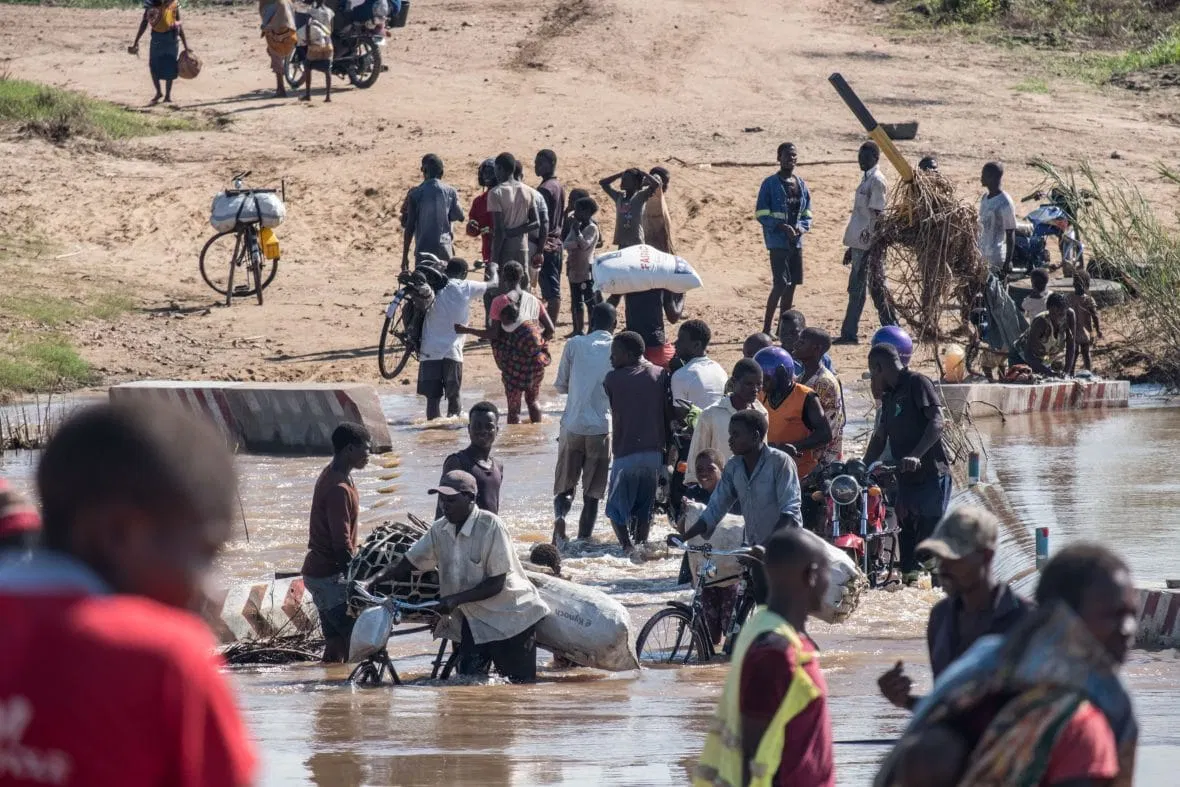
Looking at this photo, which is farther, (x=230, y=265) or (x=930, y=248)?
(x=230, y=265)

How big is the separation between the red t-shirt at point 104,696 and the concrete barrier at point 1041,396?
14.0m

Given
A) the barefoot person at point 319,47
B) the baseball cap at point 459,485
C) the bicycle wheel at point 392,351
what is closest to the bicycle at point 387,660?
the baseball cap at point 459,485

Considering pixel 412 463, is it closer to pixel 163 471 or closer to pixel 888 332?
pixel 888 332

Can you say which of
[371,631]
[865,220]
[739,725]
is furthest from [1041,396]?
[739,725]

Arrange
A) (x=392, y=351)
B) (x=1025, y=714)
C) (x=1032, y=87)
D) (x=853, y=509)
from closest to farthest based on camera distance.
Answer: (x=1025, y=714) → (x=853, y=509) → (x=392, y=351) → (x=1032, y=87)

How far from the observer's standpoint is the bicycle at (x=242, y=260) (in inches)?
781

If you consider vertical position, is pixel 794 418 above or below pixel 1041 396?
above

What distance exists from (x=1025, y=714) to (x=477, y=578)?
547cm

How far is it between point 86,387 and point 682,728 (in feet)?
39.6

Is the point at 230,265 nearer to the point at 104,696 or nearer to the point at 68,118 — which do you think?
the point at 68,118

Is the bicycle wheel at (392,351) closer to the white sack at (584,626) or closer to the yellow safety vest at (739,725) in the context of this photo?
the white sack at (584,626)

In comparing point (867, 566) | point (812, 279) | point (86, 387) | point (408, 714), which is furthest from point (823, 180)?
point (408, 714)

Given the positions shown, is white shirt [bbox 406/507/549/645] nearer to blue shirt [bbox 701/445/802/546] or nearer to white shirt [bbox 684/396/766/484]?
blue shirt [bbox 701/445/802/546]

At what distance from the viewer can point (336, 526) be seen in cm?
903
